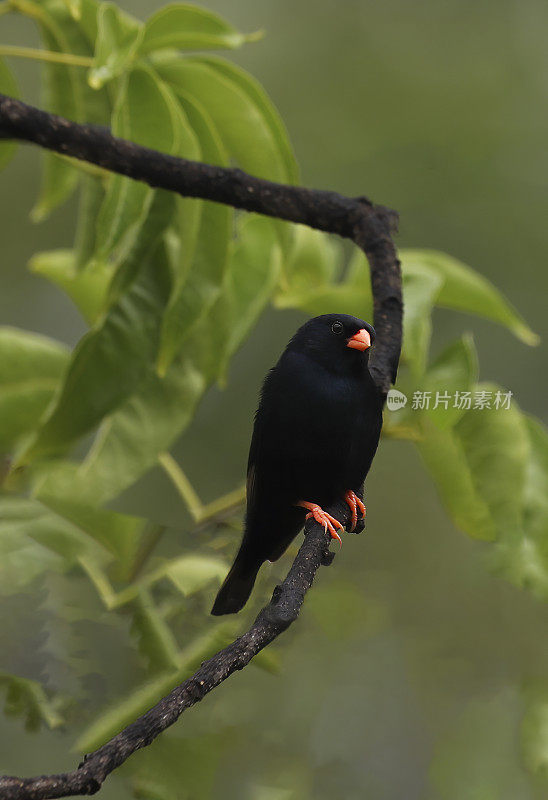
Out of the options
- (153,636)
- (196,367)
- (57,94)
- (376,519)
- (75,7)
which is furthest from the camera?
(376,519)

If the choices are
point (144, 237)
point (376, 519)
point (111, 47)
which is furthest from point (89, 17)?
point (376, 519)

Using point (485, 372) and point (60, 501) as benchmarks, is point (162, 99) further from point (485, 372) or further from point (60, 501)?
point (485, 372)

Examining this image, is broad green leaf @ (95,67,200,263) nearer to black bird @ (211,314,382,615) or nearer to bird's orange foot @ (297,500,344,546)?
black bird @ (211,314,382,615)

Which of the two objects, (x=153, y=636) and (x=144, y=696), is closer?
(x=144, y=696)

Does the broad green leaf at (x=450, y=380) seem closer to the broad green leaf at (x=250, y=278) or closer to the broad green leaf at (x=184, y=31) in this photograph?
the broad green leaf at (x=250, y=278)

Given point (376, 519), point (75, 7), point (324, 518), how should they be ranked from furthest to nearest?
point (376, 519) → point (75, 7) → point (324, 518)

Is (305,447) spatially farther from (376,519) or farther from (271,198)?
(376,519)

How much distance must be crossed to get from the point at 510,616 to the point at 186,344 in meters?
1.84

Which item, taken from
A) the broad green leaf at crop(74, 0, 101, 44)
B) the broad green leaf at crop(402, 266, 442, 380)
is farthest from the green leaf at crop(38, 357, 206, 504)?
the broad green leaf at crop(74, 0, 101, 44)

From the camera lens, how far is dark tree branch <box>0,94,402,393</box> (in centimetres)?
143

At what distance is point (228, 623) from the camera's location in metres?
1.44

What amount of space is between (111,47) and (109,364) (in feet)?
1.76

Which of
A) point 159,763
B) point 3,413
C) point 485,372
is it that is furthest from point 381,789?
point 485,372

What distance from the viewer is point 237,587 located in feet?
4.68
